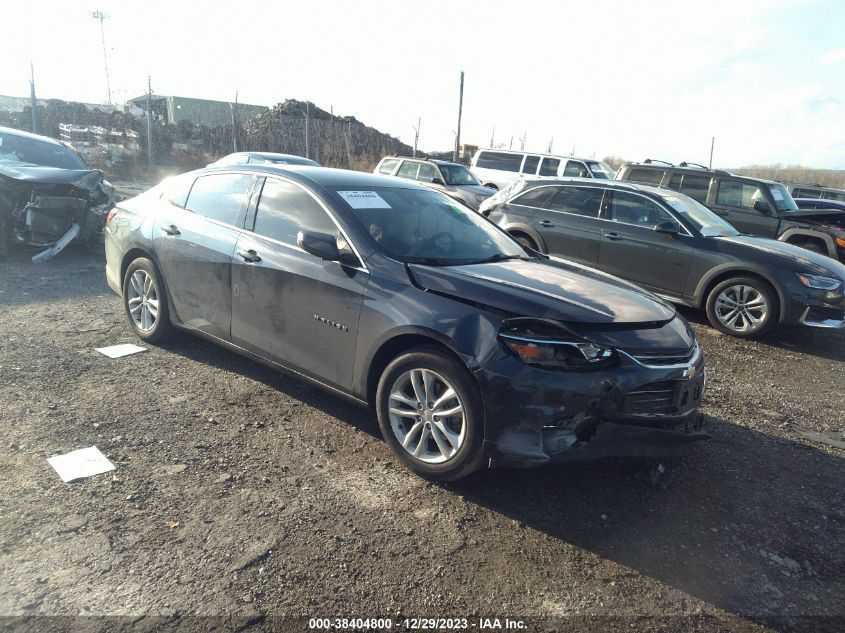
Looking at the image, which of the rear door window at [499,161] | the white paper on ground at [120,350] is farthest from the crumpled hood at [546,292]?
the rear door window at [499,161]

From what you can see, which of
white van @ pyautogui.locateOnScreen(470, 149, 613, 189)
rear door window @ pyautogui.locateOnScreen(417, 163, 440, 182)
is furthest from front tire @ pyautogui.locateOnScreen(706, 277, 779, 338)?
white van @ pyautogui.locateOnScreen(470, 149, 613, 189)

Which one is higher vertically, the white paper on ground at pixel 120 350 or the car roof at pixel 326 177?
the car roof at pixel 326 177

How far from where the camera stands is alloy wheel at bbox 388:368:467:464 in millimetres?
3291

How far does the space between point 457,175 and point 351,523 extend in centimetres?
1375

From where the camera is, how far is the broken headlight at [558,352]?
3.12 m

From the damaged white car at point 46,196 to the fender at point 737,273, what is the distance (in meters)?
8.58

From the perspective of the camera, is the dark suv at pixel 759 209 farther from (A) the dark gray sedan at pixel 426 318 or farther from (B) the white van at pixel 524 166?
(A) the dark gray sedan at pixel 426 318

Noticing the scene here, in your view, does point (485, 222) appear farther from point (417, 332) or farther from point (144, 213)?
point (144, 213)

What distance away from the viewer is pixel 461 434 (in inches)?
128

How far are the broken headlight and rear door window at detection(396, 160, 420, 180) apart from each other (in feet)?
43.9

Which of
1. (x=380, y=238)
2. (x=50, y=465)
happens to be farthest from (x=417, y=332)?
(x=50, y=465)

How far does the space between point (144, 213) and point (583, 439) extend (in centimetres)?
428

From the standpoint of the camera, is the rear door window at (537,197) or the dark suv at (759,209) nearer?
the rear door window at (537,197)

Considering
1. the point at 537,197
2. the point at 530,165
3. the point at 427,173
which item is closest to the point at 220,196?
the point at 537,197
